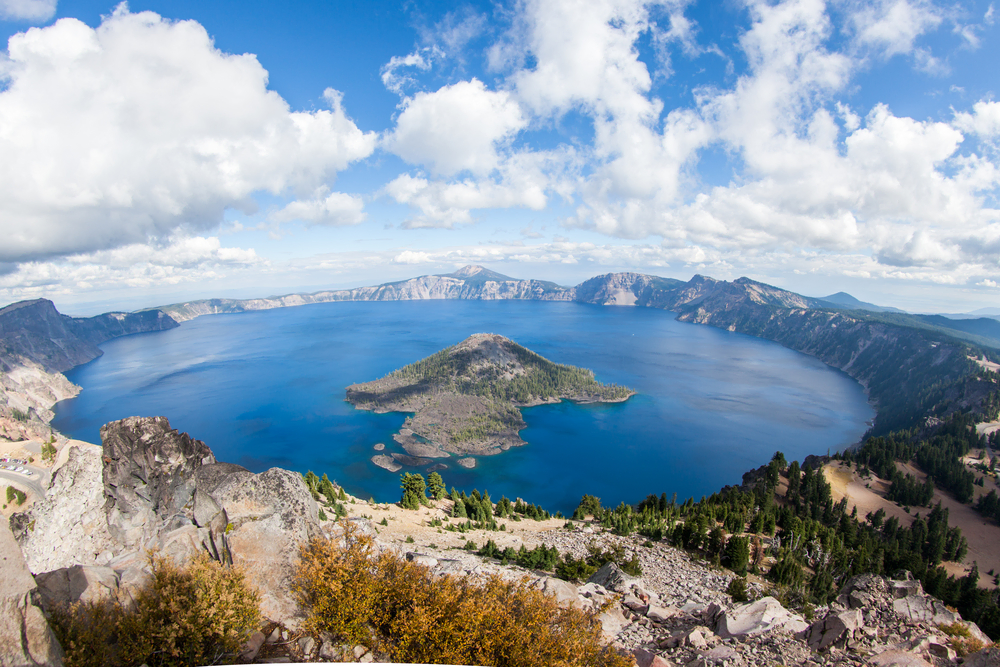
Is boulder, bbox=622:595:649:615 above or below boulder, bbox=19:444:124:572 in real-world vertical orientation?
below

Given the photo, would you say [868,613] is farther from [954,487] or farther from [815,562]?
[954,487]

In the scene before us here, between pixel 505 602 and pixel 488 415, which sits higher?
pixel 505 602

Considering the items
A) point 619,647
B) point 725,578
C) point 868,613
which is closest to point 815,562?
point 725,578

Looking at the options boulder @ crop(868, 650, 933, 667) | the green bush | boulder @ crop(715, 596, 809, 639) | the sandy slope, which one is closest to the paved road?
boulder @ crop(715, 596, 809, 639)

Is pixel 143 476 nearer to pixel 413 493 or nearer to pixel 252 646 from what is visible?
pixel 252 646

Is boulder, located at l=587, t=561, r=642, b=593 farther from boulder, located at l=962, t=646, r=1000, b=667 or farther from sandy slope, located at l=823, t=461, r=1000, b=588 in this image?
sandy slope, located at l=823, t=461, r=1000, b=588

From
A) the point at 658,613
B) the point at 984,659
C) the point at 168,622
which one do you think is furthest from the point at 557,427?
the point at 168,622
